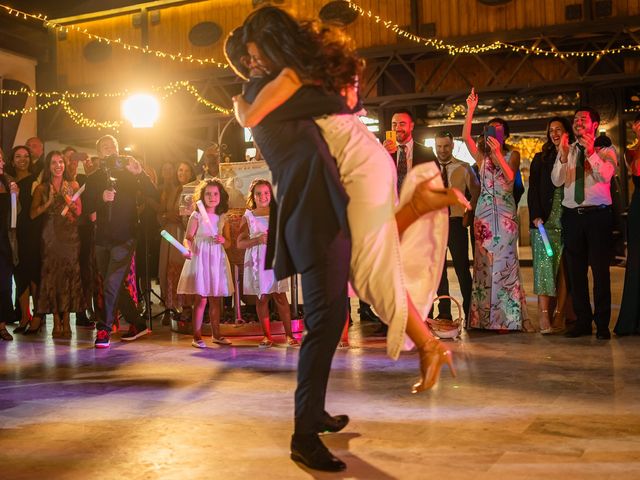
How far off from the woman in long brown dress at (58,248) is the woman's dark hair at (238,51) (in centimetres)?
474

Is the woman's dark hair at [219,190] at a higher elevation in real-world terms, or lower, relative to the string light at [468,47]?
lower

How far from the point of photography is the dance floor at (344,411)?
3031mm

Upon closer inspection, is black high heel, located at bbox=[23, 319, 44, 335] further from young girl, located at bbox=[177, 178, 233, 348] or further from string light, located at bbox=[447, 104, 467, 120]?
string light, located at bbox=[447, 104, 467, 120]

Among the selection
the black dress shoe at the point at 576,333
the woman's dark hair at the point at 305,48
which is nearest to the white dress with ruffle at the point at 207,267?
the black dress shoe at the point at 576,333

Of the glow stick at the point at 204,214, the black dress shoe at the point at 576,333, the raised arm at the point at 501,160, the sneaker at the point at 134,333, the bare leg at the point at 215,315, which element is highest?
the raised arm at the point at 501,160

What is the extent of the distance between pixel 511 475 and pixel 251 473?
92 centimetres

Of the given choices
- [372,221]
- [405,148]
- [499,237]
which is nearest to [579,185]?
[499,237]

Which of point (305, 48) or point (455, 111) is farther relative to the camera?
point (455, 111)

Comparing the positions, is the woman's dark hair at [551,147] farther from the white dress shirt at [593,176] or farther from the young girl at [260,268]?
the young girl at [260,268]

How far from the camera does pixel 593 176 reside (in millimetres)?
6324

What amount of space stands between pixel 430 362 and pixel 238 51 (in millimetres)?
1419

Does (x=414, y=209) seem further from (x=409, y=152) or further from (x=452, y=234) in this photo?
(x=452, y=234)

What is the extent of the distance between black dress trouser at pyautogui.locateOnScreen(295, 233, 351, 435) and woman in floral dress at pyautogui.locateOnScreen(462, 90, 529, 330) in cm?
408

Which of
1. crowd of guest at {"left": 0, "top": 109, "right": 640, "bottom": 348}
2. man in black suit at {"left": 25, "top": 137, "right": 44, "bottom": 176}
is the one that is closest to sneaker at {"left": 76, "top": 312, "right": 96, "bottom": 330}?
crowd of guest at {"left": 0, "top": 109, "right": 640, "bottom": 348}
